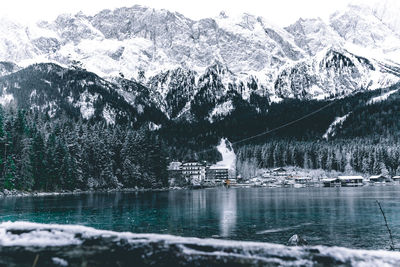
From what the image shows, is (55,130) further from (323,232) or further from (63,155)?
(323,232)

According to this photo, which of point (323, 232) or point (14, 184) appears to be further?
point (14, 184)

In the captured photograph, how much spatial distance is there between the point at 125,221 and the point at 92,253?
3971 cm

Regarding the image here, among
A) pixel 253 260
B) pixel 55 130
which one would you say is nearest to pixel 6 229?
pixel 253 260

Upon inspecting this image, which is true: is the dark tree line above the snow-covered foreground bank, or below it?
above

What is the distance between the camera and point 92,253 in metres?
9.31

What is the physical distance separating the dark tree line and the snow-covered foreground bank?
108398 mm

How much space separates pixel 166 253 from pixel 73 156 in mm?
133116

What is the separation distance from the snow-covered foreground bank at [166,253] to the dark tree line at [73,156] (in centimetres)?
10840

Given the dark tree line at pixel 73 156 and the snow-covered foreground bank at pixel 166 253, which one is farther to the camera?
the dark tree line at pixel 73 156

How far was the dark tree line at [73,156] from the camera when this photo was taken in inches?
4456

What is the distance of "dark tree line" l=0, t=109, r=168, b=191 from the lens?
371 ft

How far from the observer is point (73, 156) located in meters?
136

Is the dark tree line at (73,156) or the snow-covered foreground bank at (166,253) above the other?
the dark tree line at (73,156)

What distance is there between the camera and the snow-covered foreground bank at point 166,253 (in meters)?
8.78
